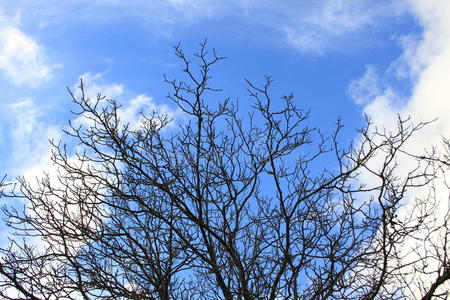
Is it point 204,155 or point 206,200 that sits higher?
point 204,155

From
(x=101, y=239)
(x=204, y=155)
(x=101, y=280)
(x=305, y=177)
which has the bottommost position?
(x=101, y=280)

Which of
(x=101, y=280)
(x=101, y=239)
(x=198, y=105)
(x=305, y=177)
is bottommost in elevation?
(x=101, y=280)

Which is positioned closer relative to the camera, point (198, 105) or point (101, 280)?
point (101, 280)

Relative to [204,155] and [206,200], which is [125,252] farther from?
[204,155]

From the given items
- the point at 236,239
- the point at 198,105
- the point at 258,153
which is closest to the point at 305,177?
the point at 258,153

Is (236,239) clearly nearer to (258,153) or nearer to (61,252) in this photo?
(258,153)

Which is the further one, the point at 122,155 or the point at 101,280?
the point at 122,155

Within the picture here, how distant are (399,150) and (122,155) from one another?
324 cm

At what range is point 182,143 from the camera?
6207 mm

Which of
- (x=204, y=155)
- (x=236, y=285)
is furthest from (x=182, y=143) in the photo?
(x=236, y=285)

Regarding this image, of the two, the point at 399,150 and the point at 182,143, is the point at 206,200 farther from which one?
the point at 399,150

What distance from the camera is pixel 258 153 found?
6094mm

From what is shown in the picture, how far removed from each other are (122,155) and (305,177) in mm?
2260

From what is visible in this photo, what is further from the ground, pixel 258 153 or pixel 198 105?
pixel 198 105
